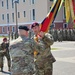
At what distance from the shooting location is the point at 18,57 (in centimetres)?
632

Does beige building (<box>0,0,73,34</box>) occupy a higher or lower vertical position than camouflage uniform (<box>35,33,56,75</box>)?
higher

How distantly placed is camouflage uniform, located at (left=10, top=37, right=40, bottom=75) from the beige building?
48.3 m

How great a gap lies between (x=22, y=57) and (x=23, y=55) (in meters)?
0.05

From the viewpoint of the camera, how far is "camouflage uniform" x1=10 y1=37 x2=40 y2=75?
6281 millimetres

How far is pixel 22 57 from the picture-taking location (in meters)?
6.31

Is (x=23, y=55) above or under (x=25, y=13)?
under

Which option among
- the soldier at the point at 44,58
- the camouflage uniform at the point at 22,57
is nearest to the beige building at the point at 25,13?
the soldier at the point at 44,58

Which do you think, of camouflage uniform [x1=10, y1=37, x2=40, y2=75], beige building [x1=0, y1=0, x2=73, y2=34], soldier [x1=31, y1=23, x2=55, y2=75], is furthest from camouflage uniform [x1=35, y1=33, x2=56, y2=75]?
beige building [x1=0, y1=0, x2=73, y2=34]

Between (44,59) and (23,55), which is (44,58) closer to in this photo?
(44,59)

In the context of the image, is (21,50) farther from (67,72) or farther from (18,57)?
(67,72)

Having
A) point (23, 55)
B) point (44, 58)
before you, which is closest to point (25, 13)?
point (44, 58)

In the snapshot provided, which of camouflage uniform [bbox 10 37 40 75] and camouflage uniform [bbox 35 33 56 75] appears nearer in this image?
camouflage uniform [bbox 10 37 40 75]

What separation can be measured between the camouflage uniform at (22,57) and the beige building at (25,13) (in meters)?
48.3

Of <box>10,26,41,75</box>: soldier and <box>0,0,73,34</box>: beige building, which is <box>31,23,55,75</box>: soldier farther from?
<box>0,0,73,34</box>: beige building
